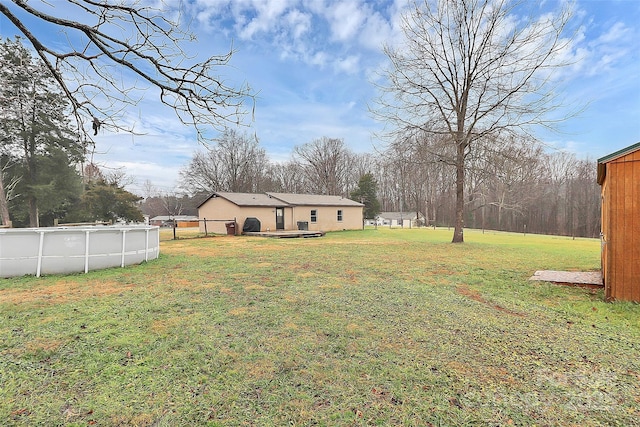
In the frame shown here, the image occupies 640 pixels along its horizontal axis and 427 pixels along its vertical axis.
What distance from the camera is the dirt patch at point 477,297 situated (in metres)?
4.53

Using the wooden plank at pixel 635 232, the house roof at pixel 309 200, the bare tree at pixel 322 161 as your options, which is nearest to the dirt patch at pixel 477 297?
the wooden plank at pixel 635 232

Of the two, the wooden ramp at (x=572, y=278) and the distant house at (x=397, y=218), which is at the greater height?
the distant house at (x=397, y=218)

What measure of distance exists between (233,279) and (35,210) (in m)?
20.1

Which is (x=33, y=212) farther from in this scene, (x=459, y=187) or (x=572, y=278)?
(x=572, y=278)

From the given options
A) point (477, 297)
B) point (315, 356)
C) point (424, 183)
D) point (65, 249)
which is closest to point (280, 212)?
point (65, 249)

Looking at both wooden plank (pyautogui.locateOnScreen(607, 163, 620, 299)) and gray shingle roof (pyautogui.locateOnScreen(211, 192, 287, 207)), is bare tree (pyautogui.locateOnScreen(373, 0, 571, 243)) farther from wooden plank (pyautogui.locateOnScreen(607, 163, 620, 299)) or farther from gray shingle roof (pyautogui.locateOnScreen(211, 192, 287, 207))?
gray shingle roof (pyautogui.locateOnScreen(211, 192, 287, 207))

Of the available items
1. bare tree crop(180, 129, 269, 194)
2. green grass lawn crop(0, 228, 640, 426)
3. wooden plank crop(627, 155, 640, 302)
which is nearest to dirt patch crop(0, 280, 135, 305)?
green grass lawn crop(0, 228, 640, 426)

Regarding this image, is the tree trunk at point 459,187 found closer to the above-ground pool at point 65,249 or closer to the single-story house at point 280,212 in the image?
the single-story house at point 280,212

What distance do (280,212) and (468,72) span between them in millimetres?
14362

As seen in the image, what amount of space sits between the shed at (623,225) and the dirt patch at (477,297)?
1.83 m

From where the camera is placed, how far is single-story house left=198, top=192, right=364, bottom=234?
67.3 feet

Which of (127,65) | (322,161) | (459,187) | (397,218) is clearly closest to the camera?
(127,65)

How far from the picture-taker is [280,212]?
22.3m

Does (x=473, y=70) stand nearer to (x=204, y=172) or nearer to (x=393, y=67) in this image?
(x=393, y=67)
